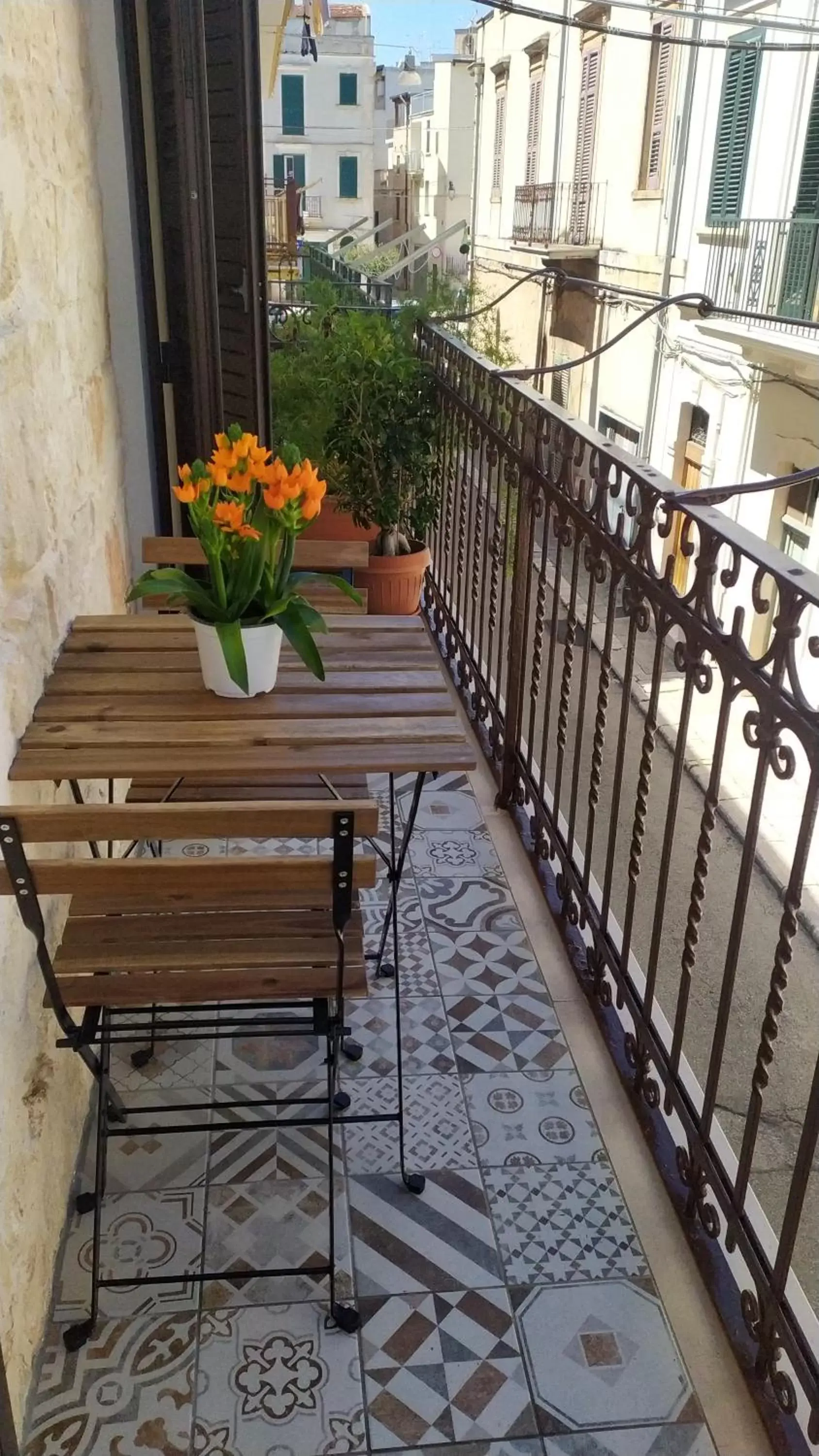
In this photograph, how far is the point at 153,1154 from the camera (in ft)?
6.40

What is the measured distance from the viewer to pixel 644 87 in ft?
41.1

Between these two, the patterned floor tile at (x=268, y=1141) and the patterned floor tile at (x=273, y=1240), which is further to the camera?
the patterned floor tile at (x=268, y=1141)

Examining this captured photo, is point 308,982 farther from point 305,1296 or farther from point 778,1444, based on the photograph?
point 778,1444

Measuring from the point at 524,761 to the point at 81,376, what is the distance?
146 cm

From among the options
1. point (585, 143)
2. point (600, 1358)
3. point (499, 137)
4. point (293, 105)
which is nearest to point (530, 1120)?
point (600, 1358)

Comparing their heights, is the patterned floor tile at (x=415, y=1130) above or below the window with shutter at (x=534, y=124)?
below

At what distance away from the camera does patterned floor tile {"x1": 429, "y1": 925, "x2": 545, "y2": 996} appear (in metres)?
2.38

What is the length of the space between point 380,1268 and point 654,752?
5.01 ft

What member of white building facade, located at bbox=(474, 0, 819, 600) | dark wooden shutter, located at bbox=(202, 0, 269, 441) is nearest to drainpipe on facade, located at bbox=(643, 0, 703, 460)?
white building facade, located at bbox=(474, 0, 819, 600)

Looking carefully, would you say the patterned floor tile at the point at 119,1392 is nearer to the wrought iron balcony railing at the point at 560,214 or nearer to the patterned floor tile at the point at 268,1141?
the patterned floor tile at the point at 268,1141

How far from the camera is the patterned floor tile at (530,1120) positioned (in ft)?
6.40

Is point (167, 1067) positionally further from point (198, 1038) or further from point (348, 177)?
point (348, 177)

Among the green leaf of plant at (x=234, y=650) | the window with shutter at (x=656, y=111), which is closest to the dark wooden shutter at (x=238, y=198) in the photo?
the green leaf of plant at (x=234, y=650)

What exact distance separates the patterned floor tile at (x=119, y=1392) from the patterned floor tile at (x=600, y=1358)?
50 cm
